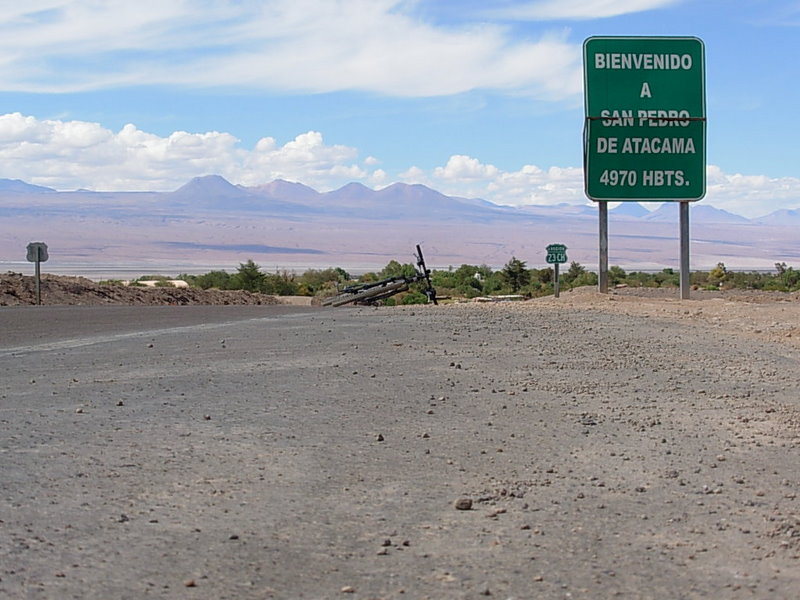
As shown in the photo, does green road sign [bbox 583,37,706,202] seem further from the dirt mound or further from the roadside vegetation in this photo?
the roadside vegetation

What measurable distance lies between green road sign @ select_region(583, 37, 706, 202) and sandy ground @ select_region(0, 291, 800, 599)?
9818mm

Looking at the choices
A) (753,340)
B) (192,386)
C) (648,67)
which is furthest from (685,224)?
(192,386)

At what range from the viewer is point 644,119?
22562mm

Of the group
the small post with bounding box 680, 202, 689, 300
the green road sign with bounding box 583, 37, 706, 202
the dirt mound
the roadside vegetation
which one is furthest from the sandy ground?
the roadside vegetation

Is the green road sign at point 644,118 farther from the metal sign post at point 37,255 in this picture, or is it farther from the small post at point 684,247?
the metal sign post at point 37,255

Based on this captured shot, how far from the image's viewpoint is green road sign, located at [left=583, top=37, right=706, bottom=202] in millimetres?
22297

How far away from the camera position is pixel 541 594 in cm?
456

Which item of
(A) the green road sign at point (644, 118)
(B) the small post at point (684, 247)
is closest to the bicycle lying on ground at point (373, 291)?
(B) the small post at point (684, 247)

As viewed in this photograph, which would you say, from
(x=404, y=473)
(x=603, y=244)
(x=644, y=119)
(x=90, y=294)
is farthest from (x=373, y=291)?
(x=404, y=473)

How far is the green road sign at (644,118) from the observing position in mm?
22297

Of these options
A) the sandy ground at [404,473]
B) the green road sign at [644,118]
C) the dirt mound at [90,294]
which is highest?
the green road sign at [644,118]

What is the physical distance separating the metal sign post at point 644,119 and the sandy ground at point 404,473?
982 centimetres

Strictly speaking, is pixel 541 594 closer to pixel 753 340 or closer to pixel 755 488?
pixel 755 488

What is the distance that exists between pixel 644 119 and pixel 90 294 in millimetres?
18039
